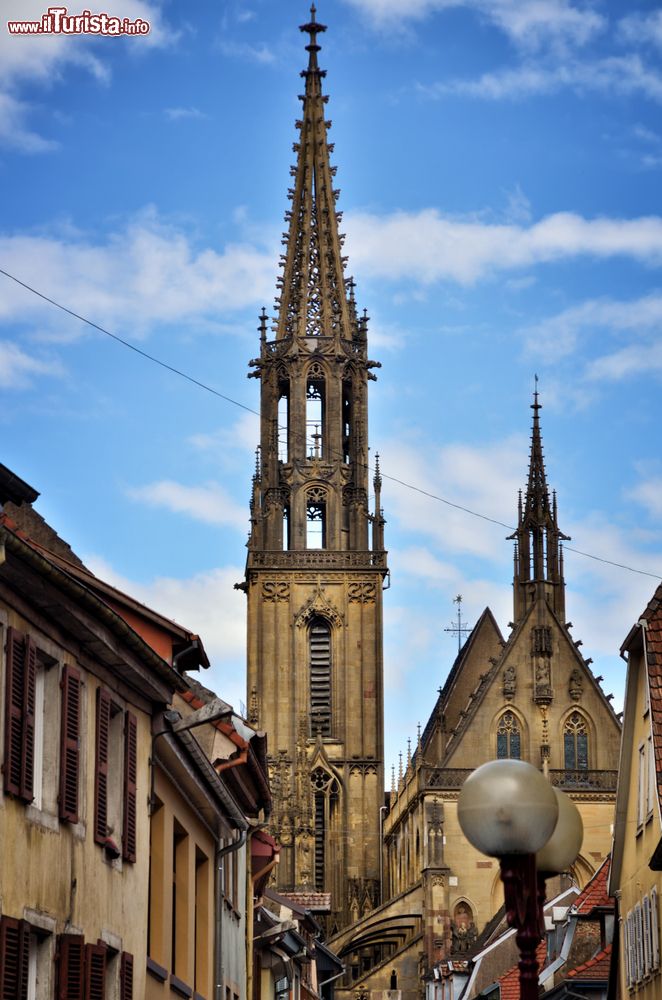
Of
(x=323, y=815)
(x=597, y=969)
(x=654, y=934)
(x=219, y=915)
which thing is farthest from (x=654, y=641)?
(x=323, y=815)

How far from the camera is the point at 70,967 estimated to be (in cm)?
1498

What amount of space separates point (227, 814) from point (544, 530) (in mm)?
59701

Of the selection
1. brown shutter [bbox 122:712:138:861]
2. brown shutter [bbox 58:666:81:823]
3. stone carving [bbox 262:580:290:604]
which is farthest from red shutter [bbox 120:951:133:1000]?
stone carving [bbox 262:580:290:604]

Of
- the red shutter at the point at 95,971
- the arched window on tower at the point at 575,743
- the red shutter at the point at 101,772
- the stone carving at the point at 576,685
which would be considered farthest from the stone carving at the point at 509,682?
the red shutter at the point at 95,971

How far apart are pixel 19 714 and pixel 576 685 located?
224 feet

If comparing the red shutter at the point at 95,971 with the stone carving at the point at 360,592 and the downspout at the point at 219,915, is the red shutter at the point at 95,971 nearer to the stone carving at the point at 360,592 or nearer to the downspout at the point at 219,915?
the downspout at the point at 219,915

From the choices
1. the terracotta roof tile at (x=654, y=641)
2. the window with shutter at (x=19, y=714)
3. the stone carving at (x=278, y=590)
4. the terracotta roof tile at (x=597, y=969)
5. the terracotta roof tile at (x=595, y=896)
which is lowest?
the window with shutter at (x=19, y=714)

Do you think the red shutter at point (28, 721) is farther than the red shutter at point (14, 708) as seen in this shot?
Yes

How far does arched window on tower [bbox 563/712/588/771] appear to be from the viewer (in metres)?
79.8

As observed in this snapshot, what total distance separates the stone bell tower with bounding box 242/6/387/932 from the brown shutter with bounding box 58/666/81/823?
65434 millimetres

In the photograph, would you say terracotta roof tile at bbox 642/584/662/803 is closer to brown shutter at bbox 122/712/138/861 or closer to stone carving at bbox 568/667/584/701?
brown shutter at bbox 122/712/138/861

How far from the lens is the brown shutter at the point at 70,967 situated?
1478 cm

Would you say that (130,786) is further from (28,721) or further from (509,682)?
(509,682)

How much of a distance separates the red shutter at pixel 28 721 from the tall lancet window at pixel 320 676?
74362 mm
